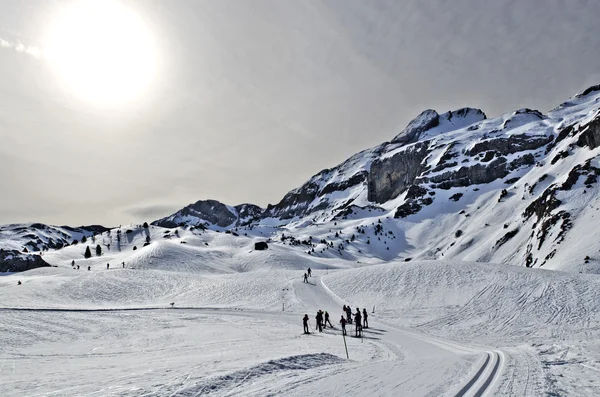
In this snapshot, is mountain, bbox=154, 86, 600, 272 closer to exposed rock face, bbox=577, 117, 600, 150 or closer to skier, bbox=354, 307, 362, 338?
exposed rock face, bbox=577, 117, 600, 150

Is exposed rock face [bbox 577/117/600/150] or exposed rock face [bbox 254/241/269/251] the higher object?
exposed rock face [bbox 577/117/600/150]

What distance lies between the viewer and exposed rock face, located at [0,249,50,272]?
332 ft

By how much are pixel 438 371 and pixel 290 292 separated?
125 feet

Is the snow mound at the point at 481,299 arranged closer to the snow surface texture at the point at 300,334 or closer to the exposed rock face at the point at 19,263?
the snow surface texture at the point at 300,334

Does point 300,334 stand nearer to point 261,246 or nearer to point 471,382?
point 471,382

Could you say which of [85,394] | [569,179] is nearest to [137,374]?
[85,394]

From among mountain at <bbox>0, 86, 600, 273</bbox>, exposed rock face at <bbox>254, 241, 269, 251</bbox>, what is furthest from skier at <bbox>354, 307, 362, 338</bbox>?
exposed rock face at <bbox>254, 241, 269, 251</bbox>

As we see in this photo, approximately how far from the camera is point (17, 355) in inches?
871

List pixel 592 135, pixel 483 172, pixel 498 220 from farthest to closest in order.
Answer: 1. pixel 483 172
2. pixel 498 220
3. pixel 592 135

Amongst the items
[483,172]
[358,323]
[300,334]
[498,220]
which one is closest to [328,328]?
[300,334]

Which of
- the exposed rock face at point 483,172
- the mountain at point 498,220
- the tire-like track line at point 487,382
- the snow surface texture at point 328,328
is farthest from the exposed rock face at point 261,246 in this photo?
the exposed rock face at point 483,172

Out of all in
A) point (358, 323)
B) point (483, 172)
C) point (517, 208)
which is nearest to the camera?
point (358, 323)

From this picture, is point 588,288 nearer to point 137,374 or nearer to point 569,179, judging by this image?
point 137,374

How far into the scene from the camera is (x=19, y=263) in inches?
4021
